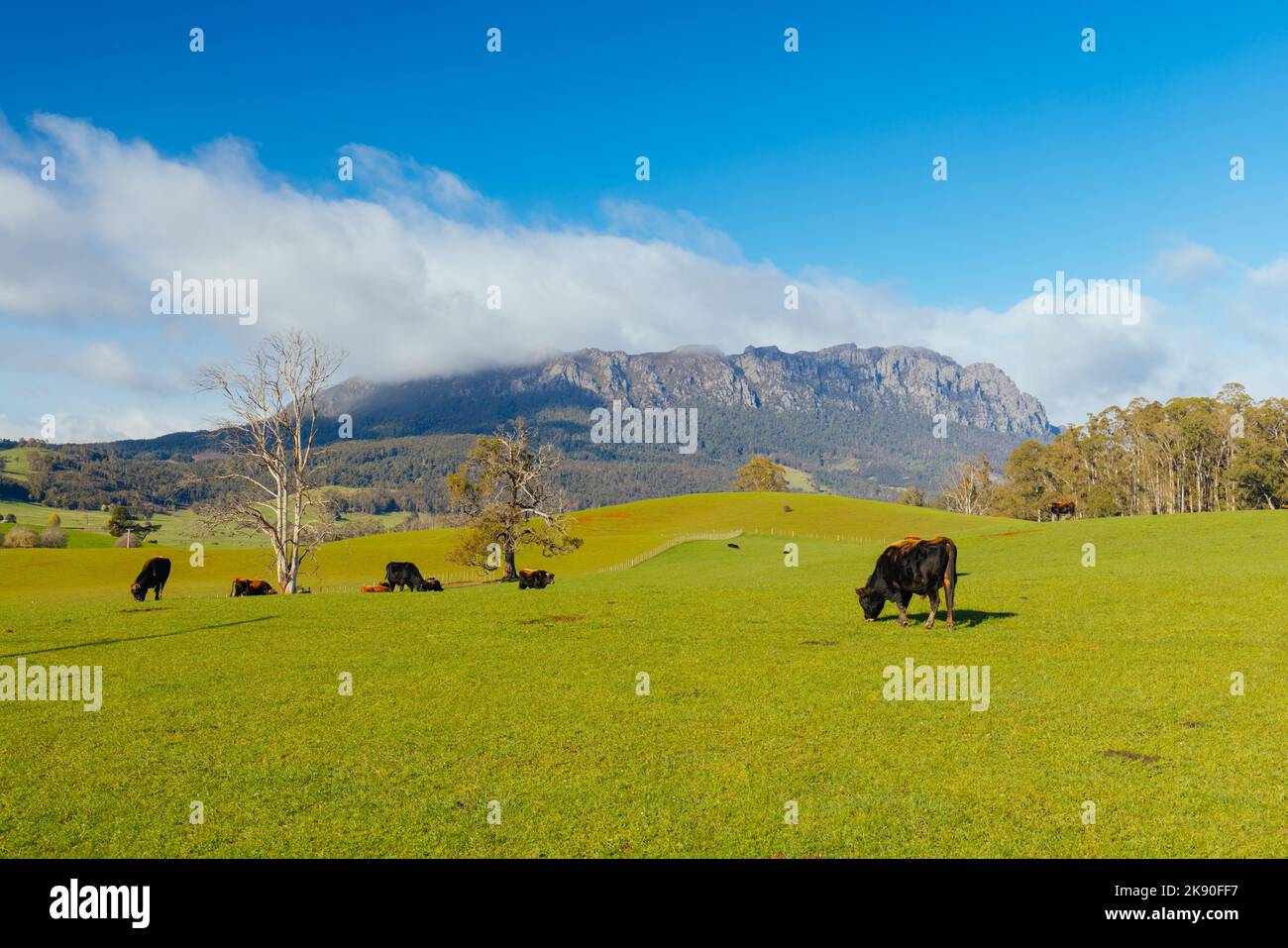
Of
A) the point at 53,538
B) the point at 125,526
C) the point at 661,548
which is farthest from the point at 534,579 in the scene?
the point at 125,526

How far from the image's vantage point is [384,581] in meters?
46.6

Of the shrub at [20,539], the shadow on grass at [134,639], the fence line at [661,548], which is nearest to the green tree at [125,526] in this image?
the shrub at [20,539]

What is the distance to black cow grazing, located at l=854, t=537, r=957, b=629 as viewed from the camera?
22953 mm

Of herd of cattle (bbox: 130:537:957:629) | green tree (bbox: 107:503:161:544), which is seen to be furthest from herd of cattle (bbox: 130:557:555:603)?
green tree (bbox: 107:503:161:544)

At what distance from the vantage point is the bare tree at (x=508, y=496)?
53.7m

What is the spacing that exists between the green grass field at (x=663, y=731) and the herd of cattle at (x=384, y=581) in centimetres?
774

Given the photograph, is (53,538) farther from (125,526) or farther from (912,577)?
(912,577)

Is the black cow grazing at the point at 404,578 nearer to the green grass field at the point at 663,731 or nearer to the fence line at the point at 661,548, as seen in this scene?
the green grass field at the point at 663,731

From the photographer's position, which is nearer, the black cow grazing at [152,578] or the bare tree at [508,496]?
the black cow grazing at [152,578]

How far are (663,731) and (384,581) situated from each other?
36.1 metres

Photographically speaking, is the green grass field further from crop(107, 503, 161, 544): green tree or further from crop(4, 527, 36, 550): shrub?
crop(107, 503, 161, 544): green tree

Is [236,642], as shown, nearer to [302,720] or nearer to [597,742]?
[302,720]
